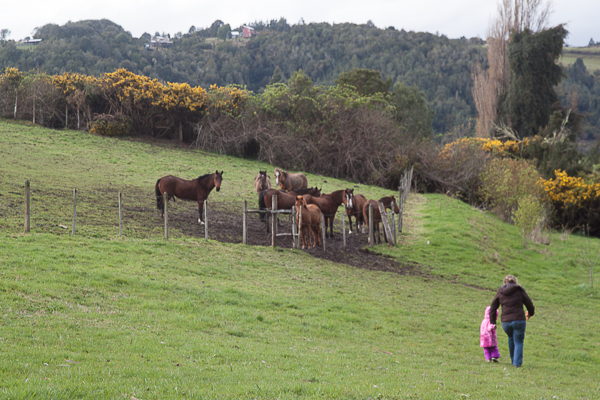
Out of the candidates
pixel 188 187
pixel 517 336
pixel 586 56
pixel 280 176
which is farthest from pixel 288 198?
pixel 586 56

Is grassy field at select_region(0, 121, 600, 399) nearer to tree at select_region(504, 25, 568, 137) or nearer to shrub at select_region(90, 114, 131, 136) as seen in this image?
shrub at select_region(90, 114, 131, 136)

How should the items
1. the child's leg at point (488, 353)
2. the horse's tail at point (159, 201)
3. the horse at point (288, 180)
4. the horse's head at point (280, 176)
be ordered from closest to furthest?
the child's leg at point (488, 353) → the horse's tail at point (159, 201) → the horse's head at point (280, 176) → the horse at point (288, 180)

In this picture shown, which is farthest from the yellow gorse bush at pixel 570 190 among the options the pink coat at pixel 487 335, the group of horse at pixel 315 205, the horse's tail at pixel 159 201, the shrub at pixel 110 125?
the shrub at pixel 110 125

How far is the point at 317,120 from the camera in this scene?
42.9 metres

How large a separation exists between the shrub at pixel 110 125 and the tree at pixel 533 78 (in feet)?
125

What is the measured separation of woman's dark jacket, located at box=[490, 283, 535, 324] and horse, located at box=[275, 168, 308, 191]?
17.9m

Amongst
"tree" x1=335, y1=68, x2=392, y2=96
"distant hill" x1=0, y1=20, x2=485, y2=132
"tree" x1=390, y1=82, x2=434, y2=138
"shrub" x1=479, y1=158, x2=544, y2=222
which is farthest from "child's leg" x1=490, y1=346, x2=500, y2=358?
"distant hill" x1=0, y1=20, x2=485, y2=132

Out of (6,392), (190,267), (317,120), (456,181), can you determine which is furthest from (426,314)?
(317,120)

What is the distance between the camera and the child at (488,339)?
8.90 meters

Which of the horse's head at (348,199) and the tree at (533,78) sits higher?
the tree at (533,78)

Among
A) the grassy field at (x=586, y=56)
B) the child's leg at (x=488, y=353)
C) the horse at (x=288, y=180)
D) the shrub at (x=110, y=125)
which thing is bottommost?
the child's leg at (x=488, y=353)

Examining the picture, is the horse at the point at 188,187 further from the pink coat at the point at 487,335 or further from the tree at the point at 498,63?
the tree at the point at 498,63

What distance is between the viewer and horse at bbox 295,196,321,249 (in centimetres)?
1759

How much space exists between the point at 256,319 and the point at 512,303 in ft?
15.7
